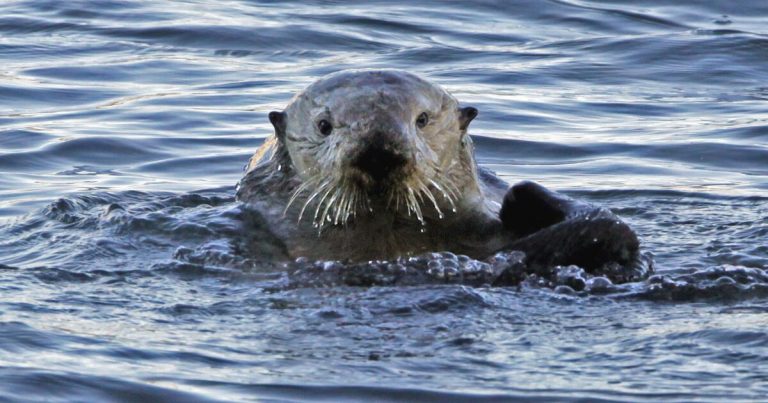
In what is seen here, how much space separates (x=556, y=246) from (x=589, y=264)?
0.46ft

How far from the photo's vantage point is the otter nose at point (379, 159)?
539 centimetres

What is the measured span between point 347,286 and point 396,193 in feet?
1.27

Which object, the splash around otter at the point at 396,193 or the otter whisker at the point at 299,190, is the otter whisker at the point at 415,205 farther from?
the otter whisker at the point at 299,190

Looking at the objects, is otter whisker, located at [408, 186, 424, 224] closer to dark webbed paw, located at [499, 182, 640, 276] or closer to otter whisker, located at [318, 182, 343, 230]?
otter whisker, located at [318, 182, 343, 230]

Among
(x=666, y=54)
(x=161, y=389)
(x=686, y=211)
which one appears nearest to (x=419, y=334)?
(x=161, y=389)

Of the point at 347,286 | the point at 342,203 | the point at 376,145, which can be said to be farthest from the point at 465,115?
the point at 347,286

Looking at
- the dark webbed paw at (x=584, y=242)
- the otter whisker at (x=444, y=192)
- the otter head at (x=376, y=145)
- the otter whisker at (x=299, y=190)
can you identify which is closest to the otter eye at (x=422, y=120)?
the otter head at (x=376, y=145)

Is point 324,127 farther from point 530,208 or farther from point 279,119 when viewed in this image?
point 530,208

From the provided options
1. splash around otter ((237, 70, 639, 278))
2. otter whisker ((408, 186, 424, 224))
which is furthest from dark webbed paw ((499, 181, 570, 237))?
otter whisker ((408, 186, 424, 224))

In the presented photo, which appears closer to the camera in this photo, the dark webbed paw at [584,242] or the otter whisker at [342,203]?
the otter whisker at [342,203]

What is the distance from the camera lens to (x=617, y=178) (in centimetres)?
839

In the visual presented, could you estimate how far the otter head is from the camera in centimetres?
547

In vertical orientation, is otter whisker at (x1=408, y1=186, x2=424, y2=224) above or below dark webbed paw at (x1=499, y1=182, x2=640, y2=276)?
above

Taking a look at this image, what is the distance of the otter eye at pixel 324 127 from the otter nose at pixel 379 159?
0.33 m
